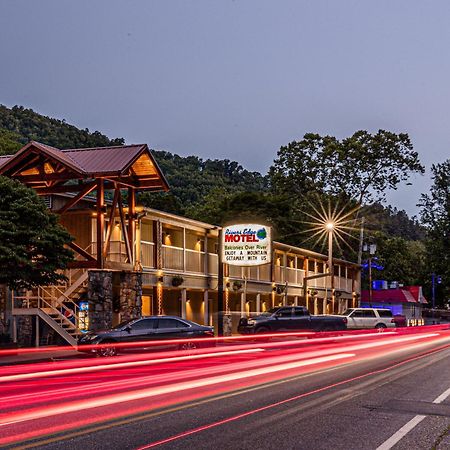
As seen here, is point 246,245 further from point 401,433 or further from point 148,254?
point 401,433

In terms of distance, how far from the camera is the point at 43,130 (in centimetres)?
9962

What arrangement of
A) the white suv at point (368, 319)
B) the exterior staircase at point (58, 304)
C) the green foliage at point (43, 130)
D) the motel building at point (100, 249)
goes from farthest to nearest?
the green foliage at point (43, 130)
the white suv at point (368, 319)
the motel building at point (100, 249)
the exterior staircase at point (58, 304)

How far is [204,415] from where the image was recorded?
1123 cm

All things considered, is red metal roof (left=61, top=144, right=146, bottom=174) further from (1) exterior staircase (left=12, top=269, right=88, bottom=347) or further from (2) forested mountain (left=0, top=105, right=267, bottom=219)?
(2) forested mountain (left=0, top=105, right=267, bottom=219)

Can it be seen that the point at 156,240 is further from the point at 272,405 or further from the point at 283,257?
the point at 272,405

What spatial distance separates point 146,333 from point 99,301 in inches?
237

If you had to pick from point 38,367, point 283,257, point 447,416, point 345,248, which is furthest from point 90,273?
point 345,248

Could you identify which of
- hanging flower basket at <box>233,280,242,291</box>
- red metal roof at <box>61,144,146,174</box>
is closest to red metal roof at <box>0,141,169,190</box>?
red metal roof at <box>61,144,146,174</box>

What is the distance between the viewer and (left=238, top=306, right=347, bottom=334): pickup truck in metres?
35.6

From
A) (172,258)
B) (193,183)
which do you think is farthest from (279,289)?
(193,183)

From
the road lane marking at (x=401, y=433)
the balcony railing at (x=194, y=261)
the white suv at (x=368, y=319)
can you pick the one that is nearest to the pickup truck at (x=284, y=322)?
the balcony railing at (x=194, y=261)

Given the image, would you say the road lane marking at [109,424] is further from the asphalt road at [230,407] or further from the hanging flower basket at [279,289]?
the hanging flower basket at [279,289]

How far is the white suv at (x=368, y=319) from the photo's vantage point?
44719 millimetres

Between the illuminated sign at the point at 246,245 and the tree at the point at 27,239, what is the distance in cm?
1432
